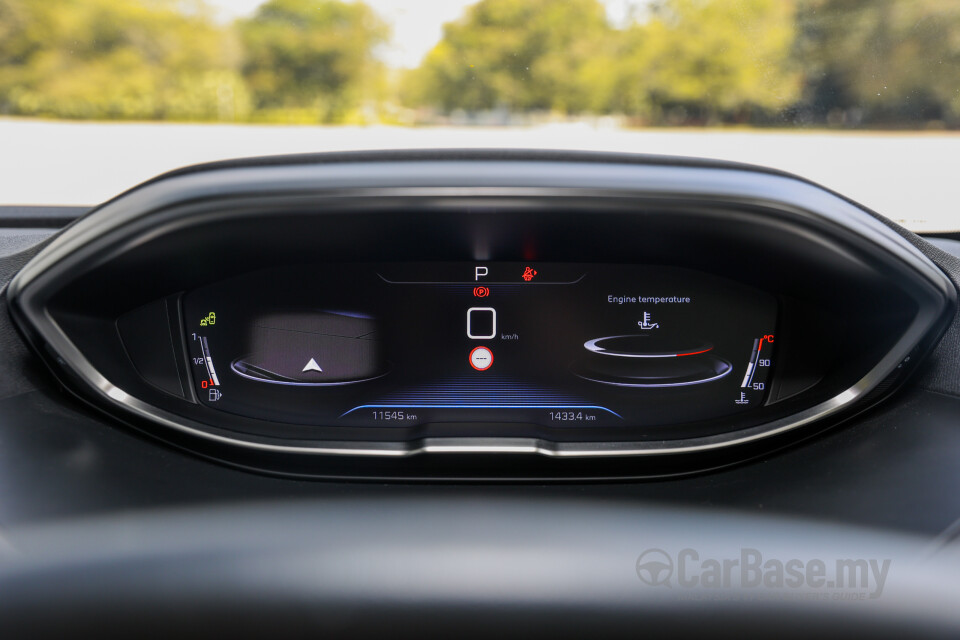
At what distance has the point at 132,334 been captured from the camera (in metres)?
1.80

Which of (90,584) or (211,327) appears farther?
(211,327)

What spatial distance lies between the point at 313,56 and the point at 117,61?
647 millimetres

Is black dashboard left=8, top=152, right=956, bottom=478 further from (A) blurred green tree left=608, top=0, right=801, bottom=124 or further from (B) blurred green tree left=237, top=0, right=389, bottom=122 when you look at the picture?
(B) blurred green tree left=237, top=0, right=389, bottom=122

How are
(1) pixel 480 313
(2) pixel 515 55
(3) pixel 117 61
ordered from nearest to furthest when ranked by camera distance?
(1) pixel 480 313, (2) pixel 515 55, (3) pixel 117 61

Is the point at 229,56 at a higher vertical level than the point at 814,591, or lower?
higher

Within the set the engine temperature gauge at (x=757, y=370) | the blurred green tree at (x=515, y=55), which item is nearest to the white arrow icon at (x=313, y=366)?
the engine temperature gauge at (x=757, y=370)

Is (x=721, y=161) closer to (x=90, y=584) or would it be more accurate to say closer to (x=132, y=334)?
(x=132, y=334)

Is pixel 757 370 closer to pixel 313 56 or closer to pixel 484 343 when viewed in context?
pixel 484 343

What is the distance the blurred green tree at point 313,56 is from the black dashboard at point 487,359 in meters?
1.00

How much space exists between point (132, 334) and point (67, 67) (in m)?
1.18

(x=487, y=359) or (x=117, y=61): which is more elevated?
(x=117, y=61)

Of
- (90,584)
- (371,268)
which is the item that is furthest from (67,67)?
(90,584)

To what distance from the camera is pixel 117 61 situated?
8.33ft

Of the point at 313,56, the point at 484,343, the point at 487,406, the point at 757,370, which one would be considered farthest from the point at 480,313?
the point at 313,56
